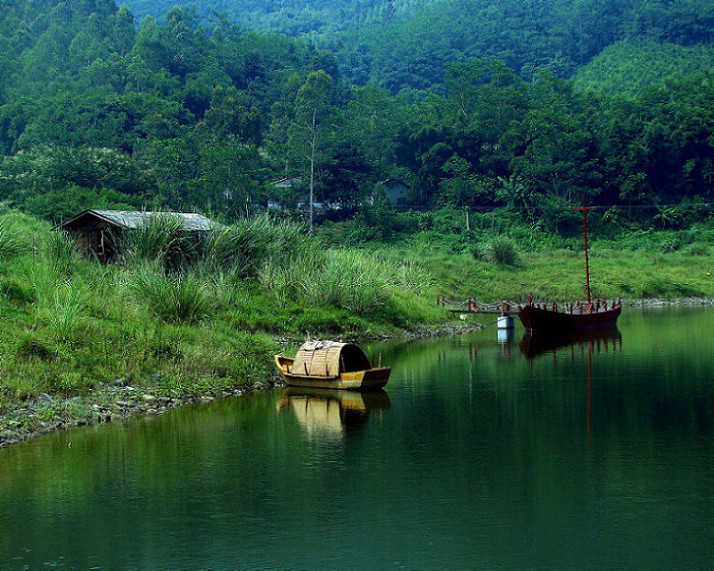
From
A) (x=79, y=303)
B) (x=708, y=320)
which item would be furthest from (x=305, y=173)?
(x=79, y=303)

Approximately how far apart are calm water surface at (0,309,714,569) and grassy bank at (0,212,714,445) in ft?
4.22

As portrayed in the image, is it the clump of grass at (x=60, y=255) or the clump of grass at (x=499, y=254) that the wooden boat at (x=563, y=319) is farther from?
the clump of grass at (x=60, y=255)

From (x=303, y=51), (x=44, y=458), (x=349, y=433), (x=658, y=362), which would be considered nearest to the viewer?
(x=44, y=458)

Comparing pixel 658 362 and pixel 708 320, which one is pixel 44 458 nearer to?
pixel 658 362

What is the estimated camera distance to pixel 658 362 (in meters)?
29.7

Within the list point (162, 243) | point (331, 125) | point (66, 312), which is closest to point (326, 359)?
point (66, 312)

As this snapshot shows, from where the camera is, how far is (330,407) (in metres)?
22.8

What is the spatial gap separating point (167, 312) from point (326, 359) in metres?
5.09

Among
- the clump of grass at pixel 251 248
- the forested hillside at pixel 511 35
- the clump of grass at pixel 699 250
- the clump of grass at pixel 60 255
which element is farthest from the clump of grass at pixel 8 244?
the forested hillside at pixel 511 35

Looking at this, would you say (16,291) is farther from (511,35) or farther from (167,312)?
(511,35)

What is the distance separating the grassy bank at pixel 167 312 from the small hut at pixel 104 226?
234cm

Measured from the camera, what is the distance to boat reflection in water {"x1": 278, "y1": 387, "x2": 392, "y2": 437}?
20.4 m

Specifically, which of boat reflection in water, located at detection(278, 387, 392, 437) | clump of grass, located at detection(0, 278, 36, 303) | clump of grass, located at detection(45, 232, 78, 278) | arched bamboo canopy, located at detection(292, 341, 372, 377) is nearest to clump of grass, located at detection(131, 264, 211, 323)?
clump of grass, located at detection(45, 232, 78, 278)

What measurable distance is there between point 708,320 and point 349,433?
1159 inches
